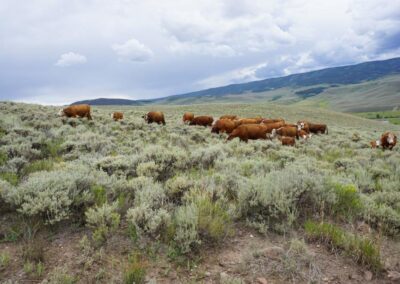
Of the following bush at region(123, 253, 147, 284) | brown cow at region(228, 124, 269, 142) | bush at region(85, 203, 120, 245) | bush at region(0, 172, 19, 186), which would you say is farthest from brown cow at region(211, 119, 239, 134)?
bush at region(123, 253, 147, 284)

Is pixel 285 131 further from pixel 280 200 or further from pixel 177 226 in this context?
pixel 177 226

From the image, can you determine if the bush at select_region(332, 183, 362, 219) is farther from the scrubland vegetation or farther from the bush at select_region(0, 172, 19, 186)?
the bush at select_region(0, 172, 19, 186)

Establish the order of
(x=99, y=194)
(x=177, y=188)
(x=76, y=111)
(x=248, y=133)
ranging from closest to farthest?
(x=99, y=194) → (x=177, y=188) → (x=248, y=133) → (x=76, y=111)

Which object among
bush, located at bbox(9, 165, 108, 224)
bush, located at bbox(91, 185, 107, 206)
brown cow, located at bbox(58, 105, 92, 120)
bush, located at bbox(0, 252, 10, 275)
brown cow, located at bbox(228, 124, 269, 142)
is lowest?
brown cow, located at bbox(228, 124, 269, 142)

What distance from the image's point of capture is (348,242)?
3.67 meters

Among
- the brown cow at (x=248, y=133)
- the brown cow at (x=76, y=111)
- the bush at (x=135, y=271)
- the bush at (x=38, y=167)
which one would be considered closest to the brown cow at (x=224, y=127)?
the brown cow at (x=248, y=133)

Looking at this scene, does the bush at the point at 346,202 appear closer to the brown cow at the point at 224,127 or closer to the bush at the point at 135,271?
the bush at the point at 135,271

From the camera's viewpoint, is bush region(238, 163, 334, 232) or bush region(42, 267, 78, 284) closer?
bush region(42, 267, 78, 284)

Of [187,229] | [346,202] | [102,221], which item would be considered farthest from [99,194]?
[346,202]

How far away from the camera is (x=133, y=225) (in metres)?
3.84

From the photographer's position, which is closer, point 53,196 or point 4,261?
point 4,261

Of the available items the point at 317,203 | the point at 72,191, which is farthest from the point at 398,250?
the point at 72,191

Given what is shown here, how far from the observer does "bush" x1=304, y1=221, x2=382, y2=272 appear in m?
3.47

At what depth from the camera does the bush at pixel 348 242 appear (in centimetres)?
347
